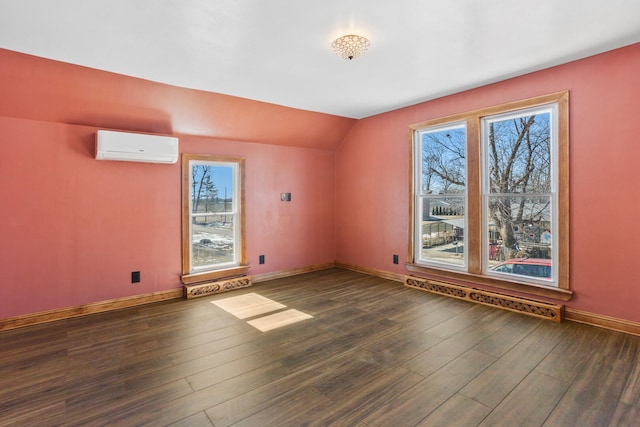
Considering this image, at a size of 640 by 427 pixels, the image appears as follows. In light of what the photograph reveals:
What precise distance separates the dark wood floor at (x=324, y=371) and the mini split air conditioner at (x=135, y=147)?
176 centimetres

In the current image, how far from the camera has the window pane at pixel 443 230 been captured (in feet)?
14.3

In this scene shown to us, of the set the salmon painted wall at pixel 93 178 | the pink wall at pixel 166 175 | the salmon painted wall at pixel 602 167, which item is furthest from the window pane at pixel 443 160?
the salmon painted wall at pixel 93 178

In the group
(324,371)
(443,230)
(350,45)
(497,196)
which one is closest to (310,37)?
(350,45)

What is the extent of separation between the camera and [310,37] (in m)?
2.68

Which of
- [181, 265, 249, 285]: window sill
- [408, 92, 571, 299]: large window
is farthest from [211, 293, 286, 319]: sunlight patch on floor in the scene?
[408, 92, 571, 299]: large window

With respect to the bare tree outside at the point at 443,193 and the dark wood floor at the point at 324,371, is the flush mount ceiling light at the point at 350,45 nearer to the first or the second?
the bare tree outside at the point at 443,193

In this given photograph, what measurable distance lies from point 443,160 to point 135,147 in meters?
3.85

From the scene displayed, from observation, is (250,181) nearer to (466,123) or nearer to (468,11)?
(466,123)

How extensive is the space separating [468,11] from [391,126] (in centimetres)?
268

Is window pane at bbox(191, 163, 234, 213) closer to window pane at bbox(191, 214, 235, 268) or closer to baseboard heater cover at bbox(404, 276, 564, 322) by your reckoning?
window pane at bbox(191, 214, 235, 268)

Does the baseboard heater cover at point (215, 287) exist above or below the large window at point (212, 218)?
below

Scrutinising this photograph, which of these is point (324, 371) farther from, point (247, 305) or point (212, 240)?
point (212, 240)

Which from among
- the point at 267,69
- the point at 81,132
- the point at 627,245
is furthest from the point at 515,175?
the point at 81,132

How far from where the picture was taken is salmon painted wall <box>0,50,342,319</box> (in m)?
3.29
